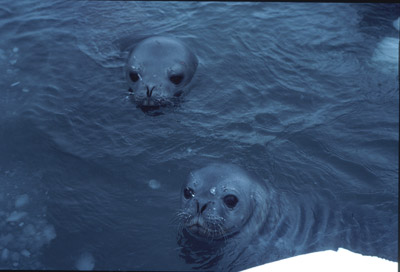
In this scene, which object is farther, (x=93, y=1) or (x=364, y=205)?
(x=93, y=1)

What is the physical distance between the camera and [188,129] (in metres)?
8.13

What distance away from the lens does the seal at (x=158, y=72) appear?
27.7 ft

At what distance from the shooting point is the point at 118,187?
695 centimetres

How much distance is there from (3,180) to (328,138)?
5.53 meters

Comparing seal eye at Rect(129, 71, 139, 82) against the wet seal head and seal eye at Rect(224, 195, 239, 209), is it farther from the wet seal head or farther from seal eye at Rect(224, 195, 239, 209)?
seal eye at Rect(224, 195, 239, 209)

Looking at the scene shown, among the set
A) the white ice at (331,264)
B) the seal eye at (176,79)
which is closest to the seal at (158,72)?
the seal eye at (176,79)

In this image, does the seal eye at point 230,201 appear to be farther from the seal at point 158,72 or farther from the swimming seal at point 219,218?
the seal at point 158,72

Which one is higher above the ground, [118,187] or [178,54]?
[178,54]

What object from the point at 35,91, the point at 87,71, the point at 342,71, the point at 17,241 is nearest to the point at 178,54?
the point at 87,71

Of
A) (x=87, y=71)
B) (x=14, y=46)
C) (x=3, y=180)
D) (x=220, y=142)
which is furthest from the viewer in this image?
(x=14, y=46)

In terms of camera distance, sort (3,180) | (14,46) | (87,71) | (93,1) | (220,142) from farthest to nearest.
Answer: (93,1) < (14,46) < (87,71) < (220,142) < (3,180)

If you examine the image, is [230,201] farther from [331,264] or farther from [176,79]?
[176,79]

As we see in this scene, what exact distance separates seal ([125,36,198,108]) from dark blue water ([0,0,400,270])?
31 cm

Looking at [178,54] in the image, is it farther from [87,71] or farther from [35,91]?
[35,91]
